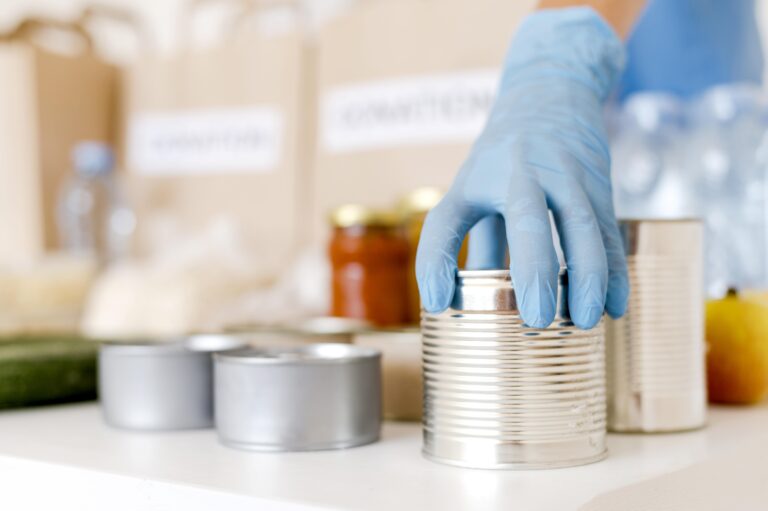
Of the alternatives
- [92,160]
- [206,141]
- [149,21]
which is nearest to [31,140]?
[92,160]

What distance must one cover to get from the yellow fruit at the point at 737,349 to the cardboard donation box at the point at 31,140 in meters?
1.29

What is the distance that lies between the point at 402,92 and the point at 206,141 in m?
0.47

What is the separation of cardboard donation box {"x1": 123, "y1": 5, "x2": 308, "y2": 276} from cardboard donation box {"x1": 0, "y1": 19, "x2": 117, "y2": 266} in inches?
5.2

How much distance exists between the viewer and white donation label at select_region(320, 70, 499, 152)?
4.40ft

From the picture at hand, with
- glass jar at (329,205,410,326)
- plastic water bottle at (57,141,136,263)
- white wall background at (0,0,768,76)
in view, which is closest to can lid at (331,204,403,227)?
glass jar at (329,205,410,326)

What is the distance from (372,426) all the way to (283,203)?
993 millimetres

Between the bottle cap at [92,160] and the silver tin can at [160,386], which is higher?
the bottle cap at [92,160]

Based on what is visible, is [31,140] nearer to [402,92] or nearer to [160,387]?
[402,92]

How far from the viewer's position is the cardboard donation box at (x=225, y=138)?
162 centimetres

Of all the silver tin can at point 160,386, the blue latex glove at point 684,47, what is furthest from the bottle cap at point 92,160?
the silver tin can at point 160,386

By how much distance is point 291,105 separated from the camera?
1.63 metres

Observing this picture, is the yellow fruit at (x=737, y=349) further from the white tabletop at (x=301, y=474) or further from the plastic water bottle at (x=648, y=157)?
the plastic water bottle at (x=648, y=157)

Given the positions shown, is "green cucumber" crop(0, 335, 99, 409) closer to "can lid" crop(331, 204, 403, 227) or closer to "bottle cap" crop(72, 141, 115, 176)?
"can lid" crop(331, 204, 403, 227)

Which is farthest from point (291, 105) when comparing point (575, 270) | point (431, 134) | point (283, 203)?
point (575, 270)
